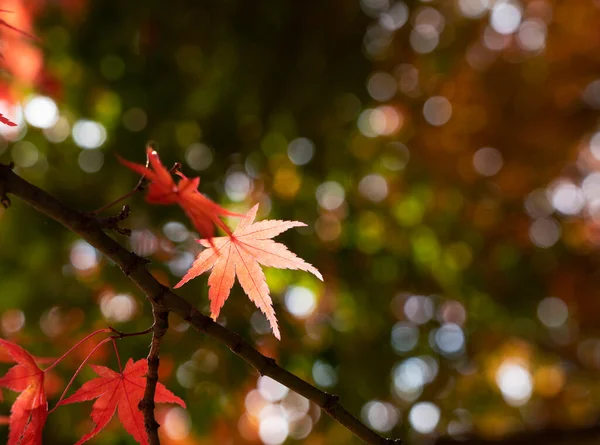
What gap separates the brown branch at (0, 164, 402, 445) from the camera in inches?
20.1

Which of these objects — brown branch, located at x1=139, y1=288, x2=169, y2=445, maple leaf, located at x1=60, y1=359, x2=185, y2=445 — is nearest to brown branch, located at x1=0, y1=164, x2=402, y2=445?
brown branch, located at x1=139, y1=288, x2=169, y2=445

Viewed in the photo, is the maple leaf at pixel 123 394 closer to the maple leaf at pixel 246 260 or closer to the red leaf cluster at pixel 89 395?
the red leaf cluster at pixel 89 395

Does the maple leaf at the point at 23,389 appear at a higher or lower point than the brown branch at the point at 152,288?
lower

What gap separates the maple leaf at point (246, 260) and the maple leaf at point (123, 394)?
5.1 inches

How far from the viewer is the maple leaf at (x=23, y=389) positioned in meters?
0.66

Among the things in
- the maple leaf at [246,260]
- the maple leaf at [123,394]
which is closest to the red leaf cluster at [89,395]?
the maple leaf at [123,394]

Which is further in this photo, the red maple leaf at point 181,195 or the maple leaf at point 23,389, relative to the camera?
the maple leaf at point 23,389

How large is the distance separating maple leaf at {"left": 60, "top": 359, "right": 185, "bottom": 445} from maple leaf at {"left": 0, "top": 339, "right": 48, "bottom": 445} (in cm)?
5

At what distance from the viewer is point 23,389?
2.29ft

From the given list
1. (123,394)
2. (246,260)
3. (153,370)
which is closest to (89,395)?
(123,394)

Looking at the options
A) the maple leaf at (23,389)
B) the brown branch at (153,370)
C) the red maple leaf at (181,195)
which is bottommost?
the maple leaf at (23,389)

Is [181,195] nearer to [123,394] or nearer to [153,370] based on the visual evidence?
[153,370]

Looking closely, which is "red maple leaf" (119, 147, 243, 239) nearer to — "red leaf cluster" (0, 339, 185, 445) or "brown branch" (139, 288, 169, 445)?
"brown branch" (139, 288, 169, 445)

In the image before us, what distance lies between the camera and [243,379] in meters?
2.06
